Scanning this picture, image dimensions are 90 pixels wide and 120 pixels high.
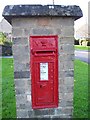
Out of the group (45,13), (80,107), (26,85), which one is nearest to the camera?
(45,13)

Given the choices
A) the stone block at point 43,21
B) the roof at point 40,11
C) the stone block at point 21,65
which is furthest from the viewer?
the stone block at point 21,65

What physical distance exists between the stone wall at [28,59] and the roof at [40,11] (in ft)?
0.34

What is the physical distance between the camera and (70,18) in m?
4.11

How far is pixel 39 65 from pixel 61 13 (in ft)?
2.75

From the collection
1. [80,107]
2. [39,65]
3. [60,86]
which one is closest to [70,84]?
[60,86]

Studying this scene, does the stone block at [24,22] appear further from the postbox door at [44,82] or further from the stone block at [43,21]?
the postbox door at [44,82]

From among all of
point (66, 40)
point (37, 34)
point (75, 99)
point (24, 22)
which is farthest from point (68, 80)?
point (75, 99)

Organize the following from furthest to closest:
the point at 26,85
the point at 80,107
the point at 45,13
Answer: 1. the point at 80,107
2. the point at 26,85
3. the point at 45,13

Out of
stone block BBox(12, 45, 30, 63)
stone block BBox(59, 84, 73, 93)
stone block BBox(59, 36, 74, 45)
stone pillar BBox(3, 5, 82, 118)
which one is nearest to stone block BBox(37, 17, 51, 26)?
stone pillar BBox(3, 5, 82, 118)

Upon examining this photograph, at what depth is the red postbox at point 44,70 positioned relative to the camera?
4.11 m

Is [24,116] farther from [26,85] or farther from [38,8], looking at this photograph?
[38,8]

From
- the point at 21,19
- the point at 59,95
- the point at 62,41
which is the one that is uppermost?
the point at 21,19

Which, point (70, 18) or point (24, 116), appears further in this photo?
point (24, 116)

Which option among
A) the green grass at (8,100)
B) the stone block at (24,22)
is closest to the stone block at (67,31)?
the stone block at (24,22)
